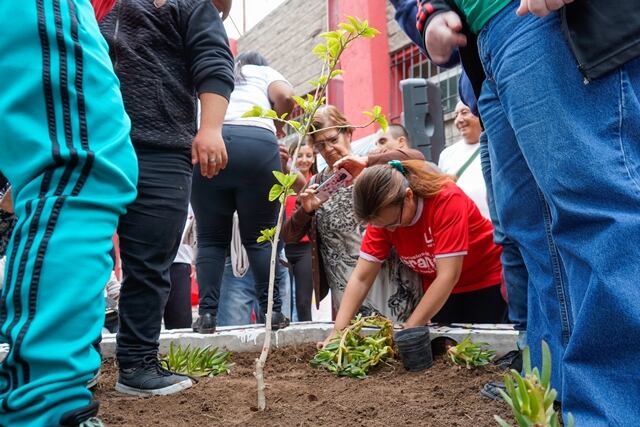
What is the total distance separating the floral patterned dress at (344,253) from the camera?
332 cm

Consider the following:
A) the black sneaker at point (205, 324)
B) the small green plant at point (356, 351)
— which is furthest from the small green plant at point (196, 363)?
the black sneaker at point (205, 324)

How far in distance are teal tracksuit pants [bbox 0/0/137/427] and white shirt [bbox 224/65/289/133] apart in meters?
2.04

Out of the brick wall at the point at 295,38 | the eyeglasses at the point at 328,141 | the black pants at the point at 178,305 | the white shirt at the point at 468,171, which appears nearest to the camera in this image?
the white shirt at the point at 468,171

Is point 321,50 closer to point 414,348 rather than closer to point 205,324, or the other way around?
point 414,348

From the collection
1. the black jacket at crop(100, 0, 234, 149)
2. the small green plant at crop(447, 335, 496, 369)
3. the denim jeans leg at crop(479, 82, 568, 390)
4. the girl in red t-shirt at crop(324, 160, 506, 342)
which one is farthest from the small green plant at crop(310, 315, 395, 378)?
the black jacket at crop(100, 0, 234, 149)

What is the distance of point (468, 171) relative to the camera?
3.90 metres

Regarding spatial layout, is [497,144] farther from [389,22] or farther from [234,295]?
[389,22]

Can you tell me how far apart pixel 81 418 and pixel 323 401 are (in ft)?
3.21

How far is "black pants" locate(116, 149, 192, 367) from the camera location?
2.10 meters

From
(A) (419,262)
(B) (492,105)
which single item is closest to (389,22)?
(A) (419,262)

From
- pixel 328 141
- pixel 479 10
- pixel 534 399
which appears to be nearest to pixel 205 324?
pixel 328 141

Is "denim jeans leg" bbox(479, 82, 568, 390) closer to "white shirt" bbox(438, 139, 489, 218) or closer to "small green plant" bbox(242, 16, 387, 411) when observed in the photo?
"small green plant" bbox(242, 16, 387, 411)

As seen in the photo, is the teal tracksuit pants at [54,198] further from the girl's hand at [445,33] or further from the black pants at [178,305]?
the black pants at [178,305]

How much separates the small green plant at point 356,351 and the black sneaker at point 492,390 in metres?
0.59
